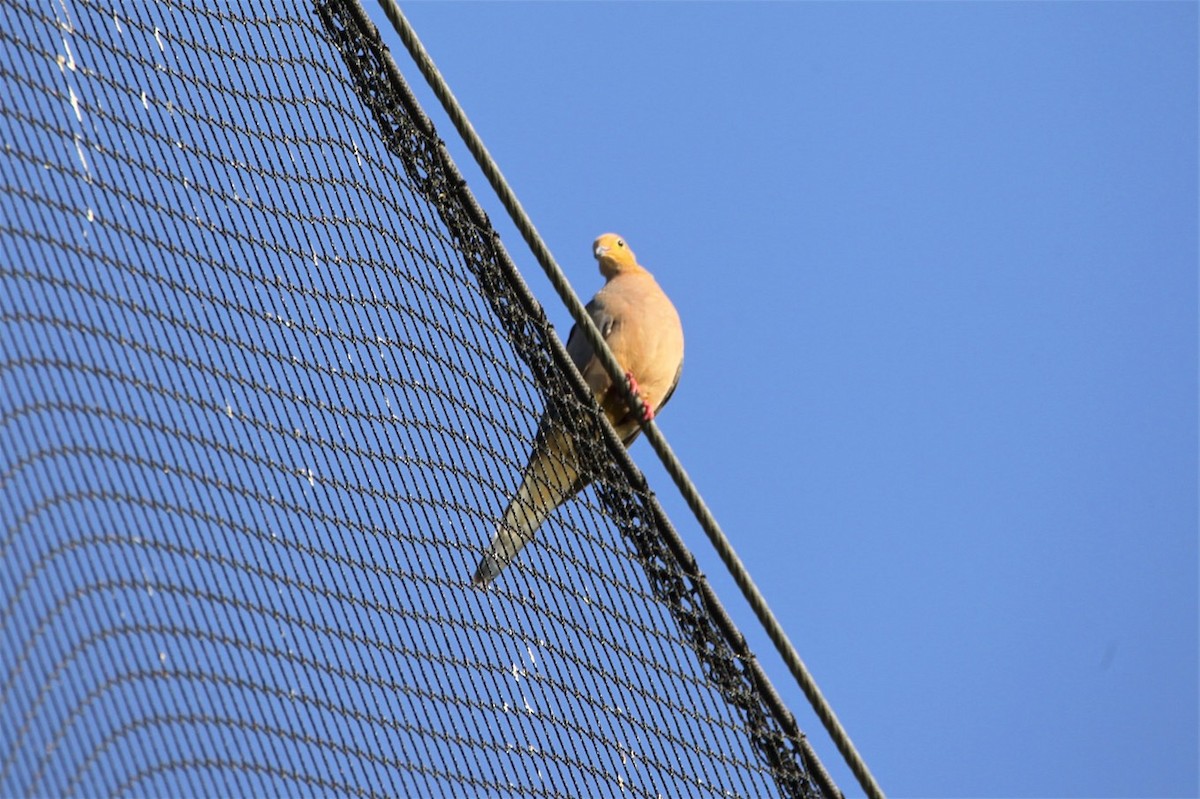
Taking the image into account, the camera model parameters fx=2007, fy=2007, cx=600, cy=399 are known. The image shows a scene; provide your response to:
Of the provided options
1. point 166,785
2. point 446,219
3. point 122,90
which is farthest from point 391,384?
point 166,785

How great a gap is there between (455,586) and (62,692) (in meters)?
1.28

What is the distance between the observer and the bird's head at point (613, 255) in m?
7.25

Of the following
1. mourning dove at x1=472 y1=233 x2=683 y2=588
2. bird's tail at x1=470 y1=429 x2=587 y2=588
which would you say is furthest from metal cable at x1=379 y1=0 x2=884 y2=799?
mourning dove at x1=472 y1=233 x2=683 y2=588

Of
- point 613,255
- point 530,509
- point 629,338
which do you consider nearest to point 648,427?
point 530,509

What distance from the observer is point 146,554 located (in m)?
3.19

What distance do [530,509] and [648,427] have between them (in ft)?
1.18

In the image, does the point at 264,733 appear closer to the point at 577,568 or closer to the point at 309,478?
the point at 309,478

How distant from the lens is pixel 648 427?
407cm

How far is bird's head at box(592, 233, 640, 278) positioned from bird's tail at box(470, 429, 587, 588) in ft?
8.03

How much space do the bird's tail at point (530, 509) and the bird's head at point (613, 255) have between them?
245 cm

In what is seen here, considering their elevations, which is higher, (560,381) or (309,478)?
(560,381)

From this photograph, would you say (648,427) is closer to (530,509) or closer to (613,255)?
(530,509)

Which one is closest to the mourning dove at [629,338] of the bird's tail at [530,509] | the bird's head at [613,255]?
the bird's head at [613,255]

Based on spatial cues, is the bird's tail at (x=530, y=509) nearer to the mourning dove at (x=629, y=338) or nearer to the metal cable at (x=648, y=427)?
the metal cable at (x=648, y=427)
